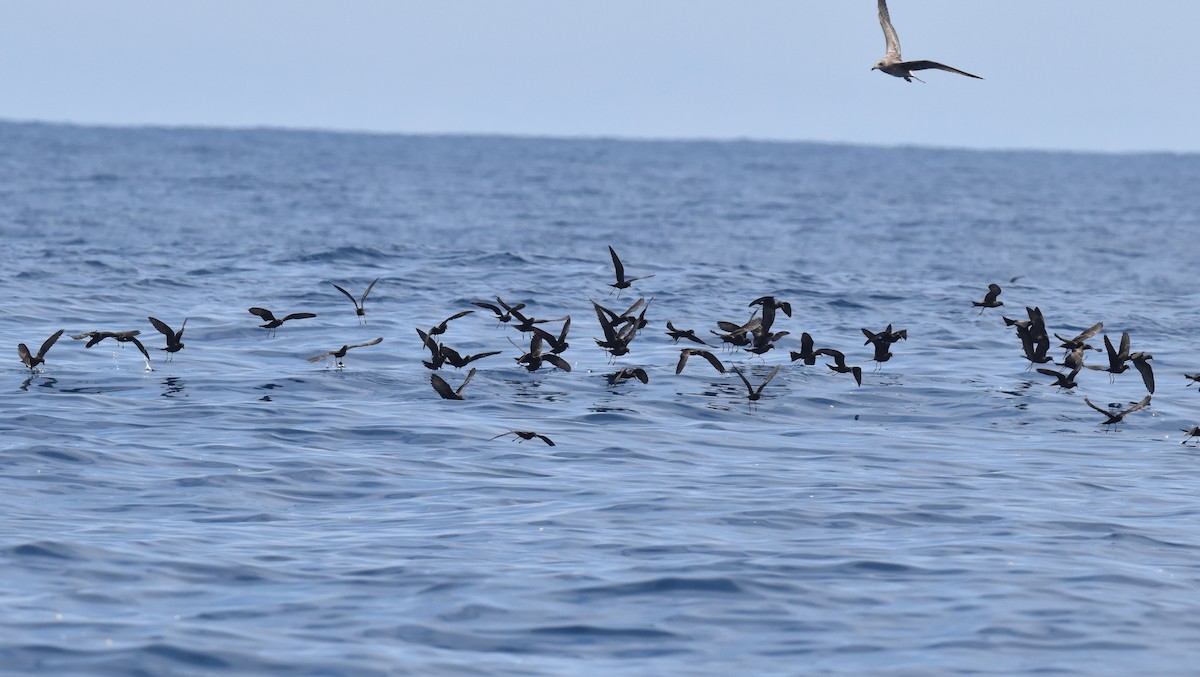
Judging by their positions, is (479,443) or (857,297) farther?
(857,297)

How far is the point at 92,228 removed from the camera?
174 feet

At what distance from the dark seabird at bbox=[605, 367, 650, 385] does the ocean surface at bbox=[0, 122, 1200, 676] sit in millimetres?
233

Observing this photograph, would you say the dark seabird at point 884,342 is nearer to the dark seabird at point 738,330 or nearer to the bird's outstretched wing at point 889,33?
the dark seabird at point 738,330

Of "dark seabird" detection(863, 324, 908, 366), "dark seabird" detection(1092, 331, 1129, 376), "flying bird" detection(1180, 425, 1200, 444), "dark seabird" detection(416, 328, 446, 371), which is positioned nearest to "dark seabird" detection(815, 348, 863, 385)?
"dark seabird" detection(863, 324, 908, 366)

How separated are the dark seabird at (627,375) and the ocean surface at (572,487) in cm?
23

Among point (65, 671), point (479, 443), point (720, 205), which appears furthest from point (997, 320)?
Answer: point (720, 205)

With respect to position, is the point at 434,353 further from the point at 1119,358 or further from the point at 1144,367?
the point at 1144,367

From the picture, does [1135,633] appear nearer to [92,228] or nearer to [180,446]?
[180,446]

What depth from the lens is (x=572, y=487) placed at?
16.0m

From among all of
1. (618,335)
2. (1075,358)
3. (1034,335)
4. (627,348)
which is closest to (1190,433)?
(1075,358)

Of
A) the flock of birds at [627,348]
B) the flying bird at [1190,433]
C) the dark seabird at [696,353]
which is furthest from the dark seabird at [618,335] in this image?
the flying bird at [1190,433]

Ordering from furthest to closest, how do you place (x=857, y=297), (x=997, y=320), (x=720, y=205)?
(x=720, y=205), (x=857, y=297), (x=997, y=320)

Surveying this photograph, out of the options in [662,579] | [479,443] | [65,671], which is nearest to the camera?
[65,671]

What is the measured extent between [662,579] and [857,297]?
24.7 m
